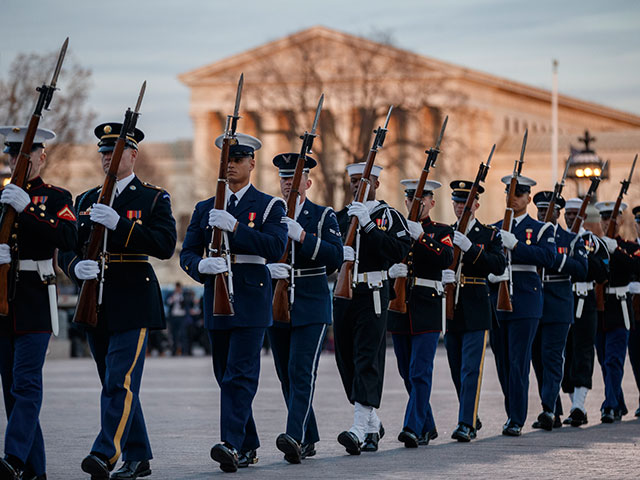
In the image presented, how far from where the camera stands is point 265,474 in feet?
33.7

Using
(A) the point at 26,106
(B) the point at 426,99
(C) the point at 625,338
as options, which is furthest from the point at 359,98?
(C) the point at 625,338

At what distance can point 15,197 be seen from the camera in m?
9.28

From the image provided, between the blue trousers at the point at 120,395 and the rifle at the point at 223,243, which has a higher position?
the rifle at the point at 223,243

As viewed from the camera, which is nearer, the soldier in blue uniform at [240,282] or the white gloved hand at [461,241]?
the soldier in blue uniform at [240,282]

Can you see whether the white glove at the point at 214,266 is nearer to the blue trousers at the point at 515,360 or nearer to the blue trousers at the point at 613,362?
the blue trousers at the point at 515,360

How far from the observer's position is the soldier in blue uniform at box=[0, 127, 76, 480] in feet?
30.7

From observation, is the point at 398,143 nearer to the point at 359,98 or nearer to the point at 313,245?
the point at 359,98

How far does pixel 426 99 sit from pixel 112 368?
46510 millimetres

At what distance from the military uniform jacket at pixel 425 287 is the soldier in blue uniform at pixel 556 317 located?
6.24ft

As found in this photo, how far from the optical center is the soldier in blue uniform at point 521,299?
13695 millimetres

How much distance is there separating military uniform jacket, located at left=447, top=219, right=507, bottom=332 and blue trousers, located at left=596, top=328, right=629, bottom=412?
90.6 inches

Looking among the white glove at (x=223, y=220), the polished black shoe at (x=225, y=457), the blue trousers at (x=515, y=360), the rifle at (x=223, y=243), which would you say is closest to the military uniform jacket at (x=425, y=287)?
the blue trousers at (x=515, y=360)

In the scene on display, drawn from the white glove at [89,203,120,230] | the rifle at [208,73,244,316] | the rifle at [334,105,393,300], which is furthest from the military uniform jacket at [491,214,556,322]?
the white glove at [89,203,120,230]

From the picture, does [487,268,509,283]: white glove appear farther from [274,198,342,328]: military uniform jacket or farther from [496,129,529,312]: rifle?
[274,198,342,328]: military uniform jacket
